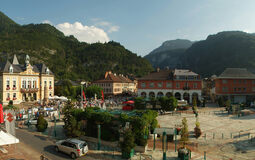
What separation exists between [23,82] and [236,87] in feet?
206

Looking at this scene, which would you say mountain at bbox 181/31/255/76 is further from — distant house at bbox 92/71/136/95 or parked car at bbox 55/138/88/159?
parked car at bbox 55/138/88/159

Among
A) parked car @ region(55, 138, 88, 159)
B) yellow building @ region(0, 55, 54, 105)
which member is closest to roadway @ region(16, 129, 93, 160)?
parked car @ region(55, 138, 88, 159)

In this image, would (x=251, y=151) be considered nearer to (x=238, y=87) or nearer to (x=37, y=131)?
(x=37, y=131)

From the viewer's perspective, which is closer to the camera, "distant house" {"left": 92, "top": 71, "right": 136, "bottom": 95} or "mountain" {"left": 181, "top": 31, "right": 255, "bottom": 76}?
"distant house" {"left": 92, "top": 71, "right": 136, "bottom": 95}

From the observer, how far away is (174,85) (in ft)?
160

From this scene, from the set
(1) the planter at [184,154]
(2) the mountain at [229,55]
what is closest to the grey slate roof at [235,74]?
(1) the planter at [184,154]

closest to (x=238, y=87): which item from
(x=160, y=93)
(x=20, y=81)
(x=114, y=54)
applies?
(x=160, y=93)

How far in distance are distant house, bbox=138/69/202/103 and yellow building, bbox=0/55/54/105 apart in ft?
89.1

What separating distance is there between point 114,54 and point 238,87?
12932 cm

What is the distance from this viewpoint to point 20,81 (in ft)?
162

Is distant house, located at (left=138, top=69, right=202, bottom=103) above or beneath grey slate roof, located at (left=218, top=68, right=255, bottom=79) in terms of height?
beneath

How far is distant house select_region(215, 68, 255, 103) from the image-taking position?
50.6 m

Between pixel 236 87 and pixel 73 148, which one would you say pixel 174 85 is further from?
pixel 73 148

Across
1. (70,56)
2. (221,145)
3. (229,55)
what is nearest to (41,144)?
(221,145)
